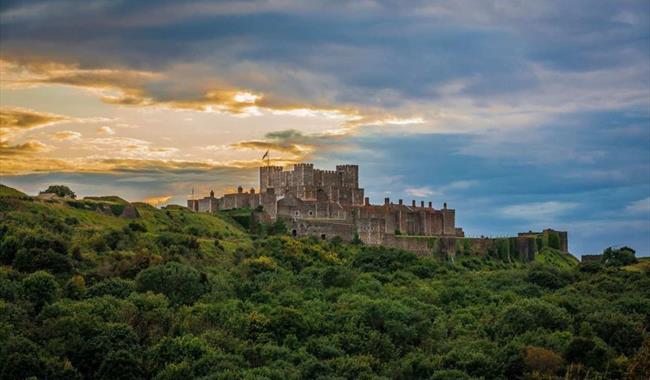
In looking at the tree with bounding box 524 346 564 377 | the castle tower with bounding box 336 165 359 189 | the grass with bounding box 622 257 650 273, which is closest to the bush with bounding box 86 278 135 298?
the tree with bounding box 524 346 564 377

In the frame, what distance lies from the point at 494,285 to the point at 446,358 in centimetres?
2699

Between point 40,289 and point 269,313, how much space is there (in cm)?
1223

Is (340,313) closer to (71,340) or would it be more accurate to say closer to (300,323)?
(300,323)

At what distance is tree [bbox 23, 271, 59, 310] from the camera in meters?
46.4

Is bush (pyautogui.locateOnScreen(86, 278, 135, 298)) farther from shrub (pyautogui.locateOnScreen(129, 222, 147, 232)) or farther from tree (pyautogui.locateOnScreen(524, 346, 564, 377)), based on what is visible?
tree (pyautogui.locateOnScreen(524, 346, 564, 377))

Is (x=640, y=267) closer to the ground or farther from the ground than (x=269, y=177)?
closer to the ground

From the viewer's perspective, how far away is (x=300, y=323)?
48938 mm

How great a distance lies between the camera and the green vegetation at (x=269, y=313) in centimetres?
4128

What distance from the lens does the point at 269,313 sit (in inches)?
1986

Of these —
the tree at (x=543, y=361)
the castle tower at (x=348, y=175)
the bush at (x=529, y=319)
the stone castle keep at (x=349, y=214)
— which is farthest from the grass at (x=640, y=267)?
the tree at (x=543, y=361)

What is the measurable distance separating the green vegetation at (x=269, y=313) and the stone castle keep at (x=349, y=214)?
15.9 metres

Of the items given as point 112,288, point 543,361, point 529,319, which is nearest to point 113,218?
point 112,288

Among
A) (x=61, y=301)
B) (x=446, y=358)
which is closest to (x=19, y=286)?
(x=61, y=301)

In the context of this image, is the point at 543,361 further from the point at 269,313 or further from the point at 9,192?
the point at 9,192
